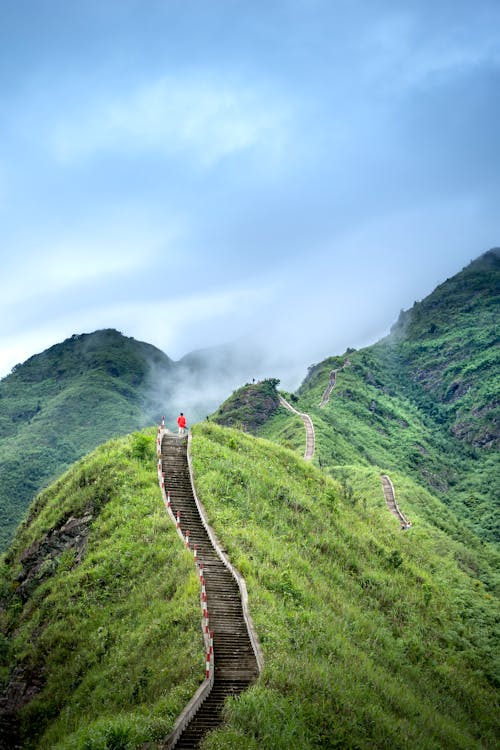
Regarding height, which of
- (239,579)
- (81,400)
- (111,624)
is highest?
(81,400)

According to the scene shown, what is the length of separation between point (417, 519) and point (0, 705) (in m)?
38.8

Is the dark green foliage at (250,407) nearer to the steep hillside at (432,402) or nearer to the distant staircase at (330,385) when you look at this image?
the steep hillside at (432,402)

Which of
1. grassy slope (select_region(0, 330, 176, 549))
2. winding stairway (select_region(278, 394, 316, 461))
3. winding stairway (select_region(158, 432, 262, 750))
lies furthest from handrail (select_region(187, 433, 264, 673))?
grassy slope (select_region(0, 330, 176, 549))

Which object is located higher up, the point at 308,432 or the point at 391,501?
the point at 308,432

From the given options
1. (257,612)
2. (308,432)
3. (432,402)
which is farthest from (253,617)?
(432,402)

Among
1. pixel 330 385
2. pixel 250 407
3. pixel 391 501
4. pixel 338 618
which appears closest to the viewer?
pixel 338 618

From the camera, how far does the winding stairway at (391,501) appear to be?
52.9 meters

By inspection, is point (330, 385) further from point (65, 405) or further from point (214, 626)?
point (214, 626)

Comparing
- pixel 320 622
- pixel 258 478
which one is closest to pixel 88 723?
pixel 320 622

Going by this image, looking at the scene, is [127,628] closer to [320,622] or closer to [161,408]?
[320,622]

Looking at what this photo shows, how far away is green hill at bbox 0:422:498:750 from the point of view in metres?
18.2

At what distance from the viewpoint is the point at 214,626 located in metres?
21.3

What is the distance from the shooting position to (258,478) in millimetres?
35031

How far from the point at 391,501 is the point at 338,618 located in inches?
1363
